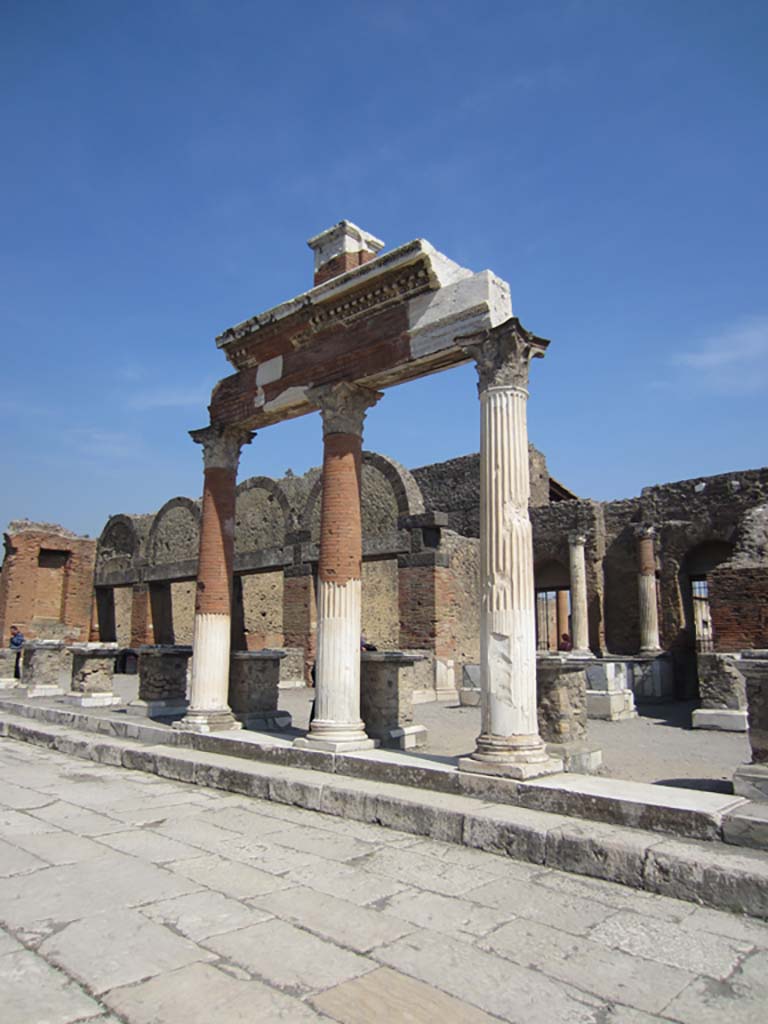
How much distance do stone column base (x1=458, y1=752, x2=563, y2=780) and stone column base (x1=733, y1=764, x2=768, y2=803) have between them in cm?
127

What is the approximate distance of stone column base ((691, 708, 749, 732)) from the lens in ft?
32.6

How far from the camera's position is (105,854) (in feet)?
14.8

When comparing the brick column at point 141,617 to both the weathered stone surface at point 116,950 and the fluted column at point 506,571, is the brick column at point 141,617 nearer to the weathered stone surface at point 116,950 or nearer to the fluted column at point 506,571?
the fluted column at point 506,571

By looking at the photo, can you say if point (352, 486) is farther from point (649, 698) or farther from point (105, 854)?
point (649, 698)

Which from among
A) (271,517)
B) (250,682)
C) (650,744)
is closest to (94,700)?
(250,682)

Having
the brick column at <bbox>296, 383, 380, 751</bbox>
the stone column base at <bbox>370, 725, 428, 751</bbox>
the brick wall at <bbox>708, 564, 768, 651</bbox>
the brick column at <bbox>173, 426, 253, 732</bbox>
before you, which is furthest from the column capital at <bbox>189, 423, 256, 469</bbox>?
the brick wall at <bbox>708, 564, 768, 651</bbox>

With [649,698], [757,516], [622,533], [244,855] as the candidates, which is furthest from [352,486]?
[622,533]

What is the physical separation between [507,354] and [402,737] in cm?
431

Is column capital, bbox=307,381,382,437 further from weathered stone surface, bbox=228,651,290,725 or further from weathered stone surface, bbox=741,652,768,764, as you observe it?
weathered stone surface, bbox=741,652,768,764

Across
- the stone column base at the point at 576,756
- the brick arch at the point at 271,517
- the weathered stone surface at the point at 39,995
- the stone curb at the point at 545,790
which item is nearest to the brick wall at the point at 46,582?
the brick arch at the point at 271,517

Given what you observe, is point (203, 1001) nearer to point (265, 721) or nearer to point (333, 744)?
point (333, 744)

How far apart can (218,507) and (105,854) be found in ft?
17.0

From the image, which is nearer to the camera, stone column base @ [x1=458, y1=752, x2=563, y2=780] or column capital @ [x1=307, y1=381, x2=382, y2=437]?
stone column base @ [x1=458, y1=752, x2=563, y2=780]

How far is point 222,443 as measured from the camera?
930 centimetres
